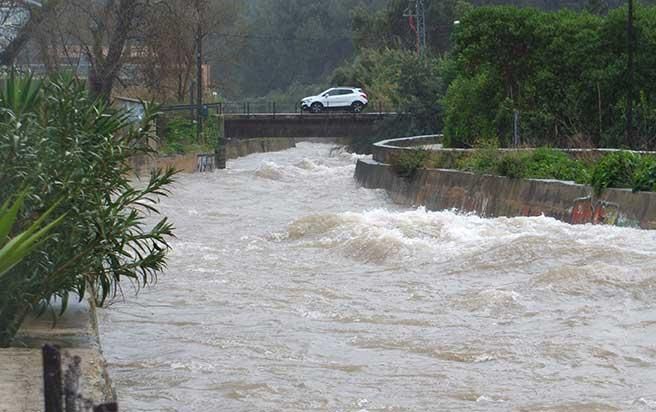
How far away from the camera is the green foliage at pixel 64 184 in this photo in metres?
10.2

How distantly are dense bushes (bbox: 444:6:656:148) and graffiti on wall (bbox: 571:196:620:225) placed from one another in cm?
919

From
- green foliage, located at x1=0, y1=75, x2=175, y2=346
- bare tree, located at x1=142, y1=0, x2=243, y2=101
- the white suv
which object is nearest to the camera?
green foliage, located at x1=0, y1=75, x2=175, y2=346

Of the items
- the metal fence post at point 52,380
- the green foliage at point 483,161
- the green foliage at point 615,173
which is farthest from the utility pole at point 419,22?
the metal fence post at point 52,380

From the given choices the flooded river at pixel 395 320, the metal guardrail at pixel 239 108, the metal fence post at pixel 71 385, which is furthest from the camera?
the metal guardrail at pixel 239 108

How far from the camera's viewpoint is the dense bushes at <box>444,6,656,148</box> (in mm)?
33438

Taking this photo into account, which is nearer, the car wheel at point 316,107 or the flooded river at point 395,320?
the flooded river at point 395,320

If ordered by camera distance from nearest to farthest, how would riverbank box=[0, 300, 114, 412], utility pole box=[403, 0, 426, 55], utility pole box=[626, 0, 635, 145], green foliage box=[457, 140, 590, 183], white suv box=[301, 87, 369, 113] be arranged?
riverbank box=[0, 300, 114, 412] < green foliage box=[457, 140, 590, 183] < utility pole box=[626, 0, 635, 145] < white suv box=[301, 87, 369, 113] < utility pole box=[403, 0, 426, 55]

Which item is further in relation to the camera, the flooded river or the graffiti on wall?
the graffiti on wall

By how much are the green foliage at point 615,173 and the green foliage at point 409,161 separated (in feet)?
36.8

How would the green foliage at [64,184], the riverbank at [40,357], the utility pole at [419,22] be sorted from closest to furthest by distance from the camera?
1. the riverbank at [40,357]
2. the green foliage at [64,184]
3. the utility pole at [419,22]

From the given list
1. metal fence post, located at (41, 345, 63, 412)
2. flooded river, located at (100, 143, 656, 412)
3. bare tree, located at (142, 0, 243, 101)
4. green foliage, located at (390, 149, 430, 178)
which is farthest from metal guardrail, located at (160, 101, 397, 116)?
metal fence post, located at (41, 345, 63, 412)

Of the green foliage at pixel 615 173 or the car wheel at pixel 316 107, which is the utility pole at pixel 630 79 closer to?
the green foliage at pixel 615 173

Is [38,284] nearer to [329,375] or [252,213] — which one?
[329,375]

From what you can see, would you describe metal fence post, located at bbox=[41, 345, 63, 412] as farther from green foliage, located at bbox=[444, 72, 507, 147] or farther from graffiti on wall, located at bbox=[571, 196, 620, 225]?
green foliage, located at bbox=[444, 72, 507, 147]
